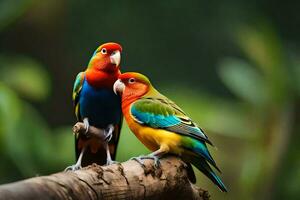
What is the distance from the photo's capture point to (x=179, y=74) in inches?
352

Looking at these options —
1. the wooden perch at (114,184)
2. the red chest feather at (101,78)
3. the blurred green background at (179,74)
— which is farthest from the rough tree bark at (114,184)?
the blurred green background at (179,74)

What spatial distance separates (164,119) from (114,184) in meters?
0.47

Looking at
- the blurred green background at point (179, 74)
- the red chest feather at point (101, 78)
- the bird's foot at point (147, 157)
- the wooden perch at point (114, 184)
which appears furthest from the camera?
the blurred green background at point (179, 74)

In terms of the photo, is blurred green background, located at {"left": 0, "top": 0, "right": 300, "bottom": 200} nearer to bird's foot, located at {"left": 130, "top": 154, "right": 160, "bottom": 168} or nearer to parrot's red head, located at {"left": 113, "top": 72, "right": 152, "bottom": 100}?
parrot's red head, located at {"left": 113, "top": 72, "right": 152, "bottom": 100}

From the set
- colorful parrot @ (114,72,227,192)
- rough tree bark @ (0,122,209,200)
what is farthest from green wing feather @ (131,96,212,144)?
rough tree bark @ (0,122,209,200)

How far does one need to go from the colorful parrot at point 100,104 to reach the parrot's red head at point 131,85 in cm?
6

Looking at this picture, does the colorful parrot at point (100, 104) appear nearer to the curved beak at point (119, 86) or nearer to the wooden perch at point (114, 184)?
the curved beak at point (119, 86)

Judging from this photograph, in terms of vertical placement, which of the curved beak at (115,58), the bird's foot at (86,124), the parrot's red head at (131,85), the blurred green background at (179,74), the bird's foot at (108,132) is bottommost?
the blurred green background at (179,74)

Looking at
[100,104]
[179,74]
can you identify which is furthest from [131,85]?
[179,74]

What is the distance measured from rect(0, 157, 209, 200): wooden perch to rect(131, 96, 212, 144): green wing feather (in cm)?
12

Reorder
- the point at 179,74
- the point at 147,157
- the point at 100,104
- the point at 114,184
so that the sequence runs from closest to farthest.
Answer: the point at 114,184
the point at 147,157
the point at 100,104
the point at 179,74

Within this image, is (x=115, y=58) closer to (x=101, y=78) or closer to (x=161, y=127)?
(x=101, y=78)

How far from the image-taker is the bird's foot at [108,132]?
2.58 m

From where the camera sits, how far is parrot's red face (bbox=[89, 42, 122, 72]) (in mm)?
2500
